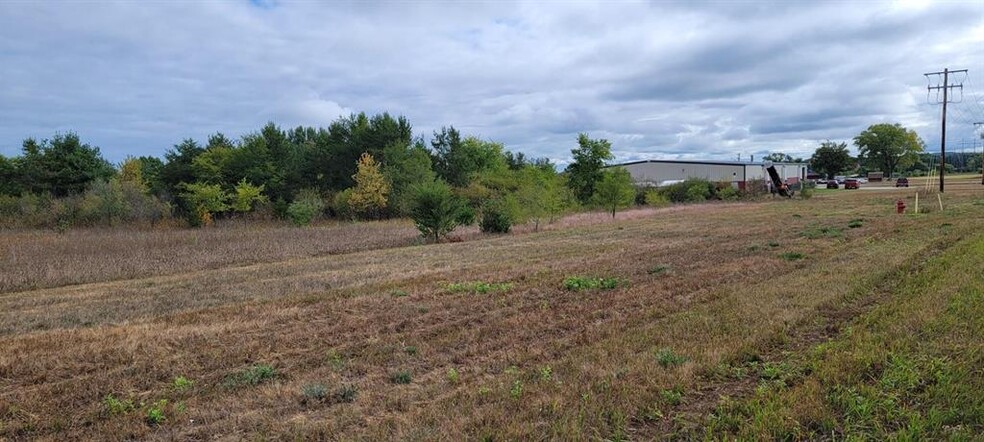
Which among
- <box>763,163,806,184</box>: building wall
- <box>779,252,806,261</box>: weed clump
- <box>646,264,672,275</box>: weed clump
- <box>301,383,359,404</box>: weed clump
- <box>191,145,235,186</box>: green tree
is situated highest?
<box>191,145,235,186</box>: green tree

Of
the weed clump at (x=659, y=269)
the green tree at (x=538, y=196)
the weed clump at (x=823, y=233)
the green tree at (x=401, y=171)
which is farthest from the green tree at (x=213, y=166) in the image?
the weed clump at (x=823, y=233)

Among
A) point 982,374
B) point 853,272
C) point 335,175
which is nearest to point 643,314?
point 982,374

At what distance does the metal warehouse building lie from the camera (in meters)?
77.4

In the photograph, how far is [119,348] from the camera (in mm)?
6090

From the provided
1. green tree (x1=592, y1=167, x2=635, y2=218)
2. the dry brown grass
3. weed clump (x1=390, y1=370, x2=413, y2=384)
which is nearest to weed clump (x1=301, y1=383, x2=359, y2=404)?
weed clump (x1=390, y1=370, x2=413, y2=384)

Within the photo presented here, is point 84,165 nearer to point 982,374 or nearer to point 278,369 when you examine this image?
point 278,369

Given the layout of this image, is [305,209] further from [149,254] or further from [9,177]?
[9,177]

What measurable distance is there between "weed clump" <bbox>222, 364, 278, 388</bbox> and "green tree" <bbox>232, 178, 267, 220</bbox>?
42069mm

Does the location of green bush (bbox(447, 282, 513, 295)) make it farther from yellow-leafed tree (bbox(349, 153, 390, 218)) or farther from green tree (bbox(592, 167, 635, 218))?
yellow-leafed tree (bbox(349, 153, 390, 218))

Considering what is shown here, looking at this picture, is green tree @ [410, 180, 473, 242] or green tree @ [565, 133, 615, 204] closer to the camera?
green tree @ [410, 180, 473, 242]

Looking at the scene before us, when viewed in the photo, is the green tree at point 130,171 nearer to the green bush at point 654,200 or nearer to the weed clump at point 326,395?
the green bush at point 654,200

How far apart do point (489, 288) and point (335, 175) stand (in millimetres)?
46525

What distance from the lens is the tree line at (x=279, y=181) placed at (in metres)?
38.2

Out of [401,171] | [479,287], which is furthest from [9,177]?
[479,287]
